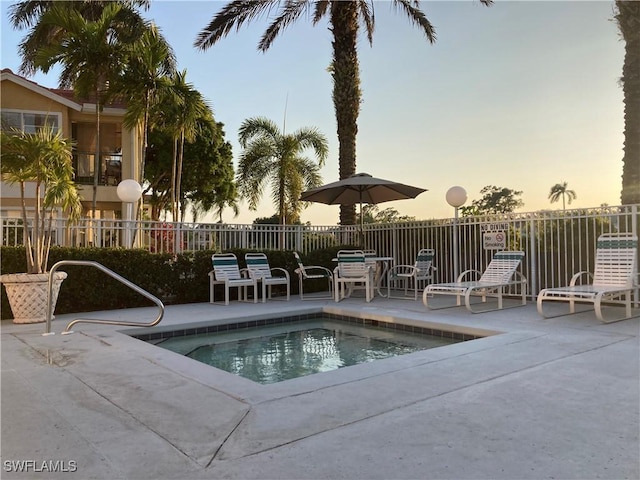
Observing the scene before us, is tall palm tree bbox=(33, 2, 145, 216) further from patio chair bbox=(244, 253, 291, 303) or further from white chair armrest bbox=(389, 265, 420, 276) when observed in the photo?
white chair armrest bbox=(389, 265, 420, 276)

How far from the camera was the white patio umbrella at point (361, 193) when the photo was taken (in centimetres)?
1095

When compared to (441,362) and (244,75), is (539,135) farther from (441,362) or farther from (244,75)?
(441,362)

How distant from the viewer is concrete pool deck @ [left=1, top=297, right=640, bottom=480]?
7.68 feet

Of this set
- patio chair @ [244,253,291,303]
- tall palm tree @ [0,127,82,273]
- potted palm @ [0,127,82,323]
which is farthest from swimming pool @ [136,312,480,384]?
tall palm tree @ [0,127,82,273]

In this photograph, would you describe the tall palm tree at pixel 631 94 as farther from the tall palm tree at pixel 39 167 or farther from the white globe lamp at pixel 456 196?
the tall palm tree at pixel 39 167

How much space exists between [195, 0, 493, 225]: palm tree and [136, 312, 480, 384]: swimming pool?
262 inches

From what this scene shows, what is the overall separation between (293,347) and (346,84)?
9201 millimetres

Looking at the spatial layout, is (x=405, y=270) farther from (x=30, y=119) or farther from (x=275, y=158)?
(x=30, y=119)

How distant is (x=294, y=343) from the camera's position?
651 cm

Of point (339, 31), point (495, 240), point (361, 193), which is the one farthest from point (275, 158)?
point (495, 240)

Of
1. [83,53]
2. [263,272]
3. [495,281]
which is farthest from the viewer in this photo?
[83,53]

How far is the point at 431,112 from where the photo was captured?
14.3 m

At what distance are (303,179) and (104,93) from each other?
823 cm

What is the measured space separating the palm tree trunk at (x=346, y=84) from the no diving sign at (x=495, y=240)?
453cm
